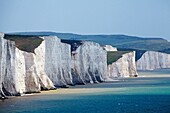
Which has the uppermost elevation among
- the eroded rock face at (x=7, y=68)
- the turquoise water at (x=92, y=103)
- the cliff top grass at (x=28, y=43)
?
the cliff top grass at (x=28, y=43)

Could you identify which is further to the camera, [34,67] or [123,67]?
[123,67]

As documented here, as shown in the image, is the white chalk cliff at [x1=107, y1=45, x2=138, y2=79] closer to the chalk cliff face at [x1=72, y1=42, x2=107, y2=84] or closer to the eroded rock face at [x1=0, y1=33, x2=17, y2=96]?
the chalk cliff face at [x1=72, y1=42, x2=107, y2=84]

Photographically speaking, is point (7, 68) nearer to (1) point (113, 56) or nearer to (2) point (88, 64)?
(2) point (88, 64)

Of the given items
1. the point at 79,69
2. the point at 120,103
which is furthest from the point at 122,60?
the point at 120,103

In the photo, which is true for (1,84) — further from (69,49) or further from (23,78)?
(69,49)

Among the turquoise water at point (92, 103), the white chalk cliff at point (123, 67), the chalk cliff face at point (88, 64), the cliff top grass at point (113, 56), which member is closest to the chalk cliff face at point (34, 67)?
the turquoise water at point (92, 103)

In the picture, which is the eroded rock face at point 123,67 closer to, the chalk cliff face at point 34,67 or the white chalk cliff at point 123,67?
the white chalk cliff at point 123,67

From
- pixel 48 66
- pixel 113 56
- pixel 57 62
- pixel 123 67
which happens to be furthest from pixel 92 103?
pixel 113 56
